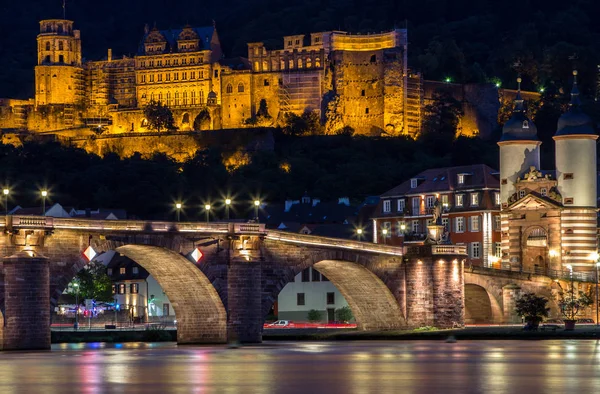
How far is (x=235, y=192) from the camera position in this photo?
184 meters

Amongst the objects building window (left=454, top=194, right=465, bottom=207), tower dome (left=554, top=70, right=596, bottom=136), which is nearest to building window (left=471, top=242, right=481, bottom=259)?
building window (left=454, top=194, right=465, bottom=207)

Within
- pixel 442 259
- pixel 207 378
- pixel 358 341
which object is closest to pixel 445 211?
pixel 442 259

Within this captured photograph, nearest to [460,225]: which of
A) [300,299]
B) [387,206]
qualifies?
[387,206]

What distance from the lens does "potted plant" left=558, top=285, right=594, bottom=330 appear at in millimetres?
102562

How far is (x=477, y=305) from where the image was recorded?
110250 millimetres

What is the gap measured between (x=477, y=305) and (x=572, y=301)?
10019mm

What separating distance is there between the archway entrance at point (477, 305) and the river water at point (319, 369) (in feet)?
96.8

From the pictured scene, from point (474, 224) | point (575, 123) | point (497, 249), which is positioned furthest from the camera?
point (474, 224)

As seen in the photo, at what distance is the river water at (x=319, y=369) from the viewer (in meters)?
50.1

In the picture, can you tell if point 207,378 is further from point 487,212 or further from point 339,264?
point 487,212

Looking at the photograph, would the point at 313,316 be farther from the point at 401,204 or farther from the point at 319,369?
the point at 319,369

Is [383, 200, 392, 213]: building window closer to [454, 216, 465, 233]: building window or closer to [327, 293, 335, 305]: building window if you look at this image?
[327, 293, 335, 305]: building window

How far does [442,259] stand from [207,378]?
45502 mm

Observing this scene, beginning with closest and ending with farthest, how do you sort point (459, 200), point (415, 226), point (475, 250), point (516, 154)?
point (516, 154) < point (475, 250) < point (459, 200) < point (415, 226)
